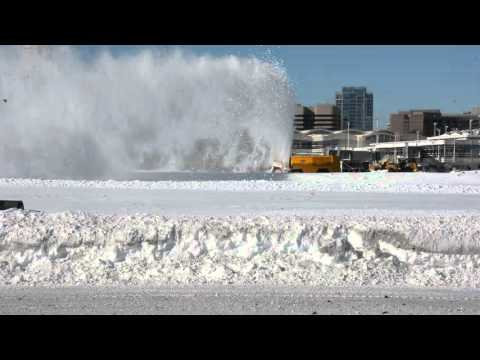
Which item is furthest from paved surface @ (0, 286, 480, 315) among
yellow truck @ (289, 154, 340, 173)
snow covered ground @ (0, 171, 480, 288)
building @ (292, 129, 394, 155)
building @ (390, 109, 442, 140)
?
building @ (390, 109, 442, 140)

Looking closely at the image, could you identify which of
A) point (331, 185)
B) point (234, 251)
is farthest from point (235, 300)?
point (331, 185)

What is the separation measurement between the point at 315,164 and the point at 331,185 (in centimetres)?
1602

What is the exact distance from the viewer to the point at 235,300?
22.8ft

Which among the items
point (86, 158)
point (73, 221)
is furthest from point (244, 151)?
point (73, 221)

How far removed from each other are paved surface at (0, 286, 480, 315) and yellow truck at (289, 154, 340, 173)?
1143 inches

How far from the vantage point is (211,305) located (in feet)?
22.0

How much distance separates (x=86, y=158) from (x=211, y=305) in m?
24.4

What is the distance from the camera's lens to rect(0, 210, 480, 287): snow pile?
27.2ft

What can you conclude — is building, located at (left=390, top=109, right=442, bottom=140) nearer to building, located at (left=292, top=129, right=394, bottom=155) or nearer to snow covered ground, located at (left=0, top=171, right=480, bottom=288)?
building, located at (left=292, top=129, right=394, bottom=155)

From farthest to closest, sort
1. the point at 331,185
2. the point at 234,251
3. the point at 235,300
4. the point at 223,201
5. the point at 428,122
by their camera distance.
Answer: the point at 428,122 < the point at 331,185 < the point at 223,201 < the point at 234,251 < the point at 235,300

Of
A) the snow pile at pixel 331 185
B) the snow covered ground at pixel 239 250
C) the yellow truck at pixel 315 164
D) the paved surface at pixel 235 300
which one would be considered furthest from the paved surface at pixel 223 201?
the yellow truck at pixel 315 164

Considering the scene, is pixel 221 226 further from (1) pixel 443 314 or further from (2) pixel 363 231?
(1) pixel 443 314

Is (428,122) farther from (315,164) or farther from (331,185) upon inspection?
(331,185)

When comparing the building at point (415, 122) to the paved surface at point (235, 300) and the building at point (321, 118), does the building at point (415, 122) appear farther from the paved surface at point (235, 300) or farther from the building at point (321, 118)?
the paved surface at point (235, 300)
